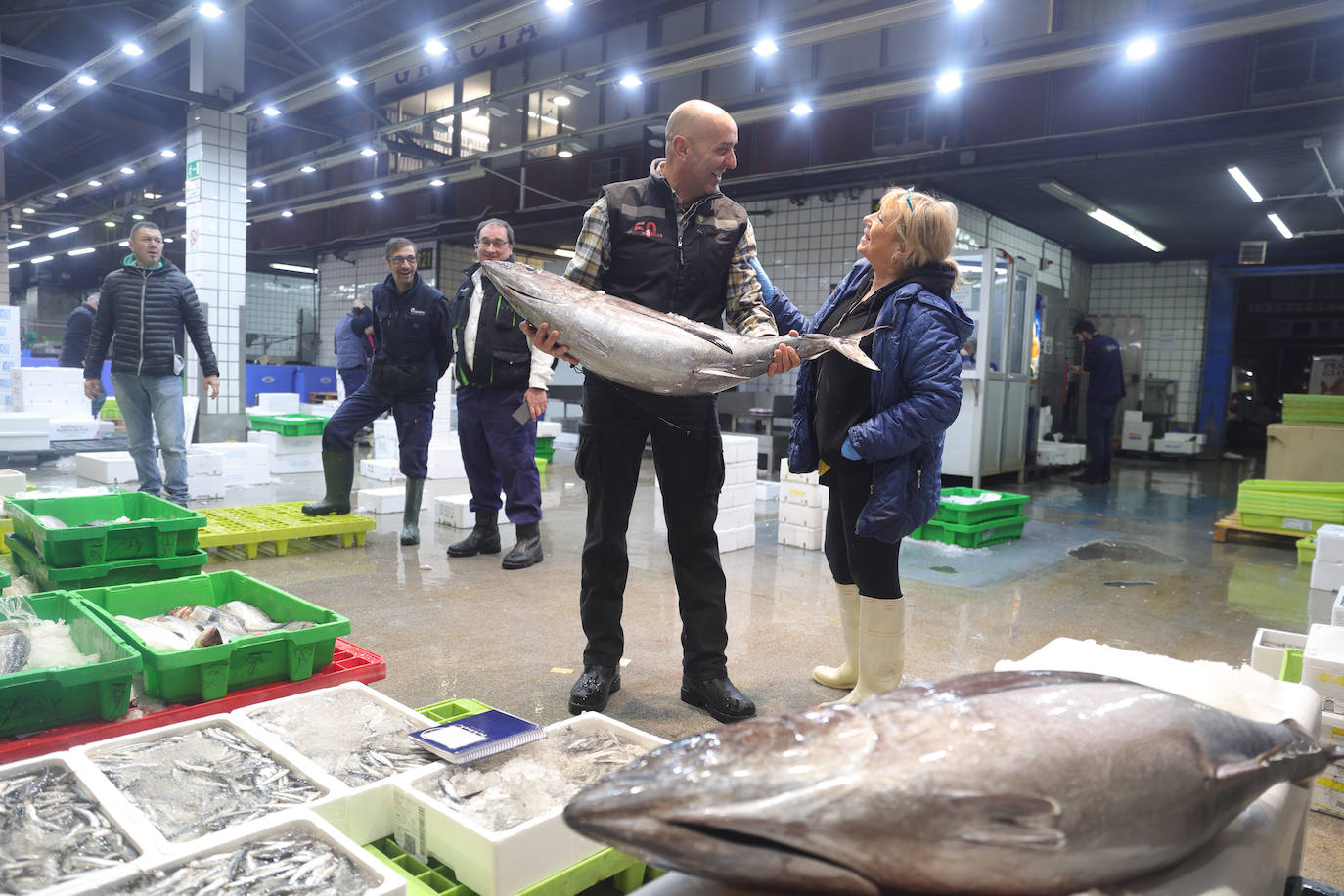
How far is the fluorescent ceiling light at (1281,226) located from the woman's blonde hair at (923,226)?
1173 centimetres

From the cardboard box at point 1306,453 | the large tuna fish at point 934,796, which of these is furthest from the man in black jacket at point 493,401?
the cardboard box at point 1306,453

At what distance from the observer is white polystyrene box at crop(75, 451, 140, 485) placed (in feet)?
21.9

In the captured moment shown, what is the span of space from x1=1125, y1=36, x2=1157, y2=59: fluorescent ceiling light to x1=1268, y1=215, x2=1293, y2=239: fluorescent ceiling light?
6.79 m

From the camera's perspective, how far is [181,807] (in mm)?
1506

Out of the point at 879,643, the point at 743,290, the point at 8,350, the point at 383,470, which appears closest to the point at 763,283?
the point at 743,290

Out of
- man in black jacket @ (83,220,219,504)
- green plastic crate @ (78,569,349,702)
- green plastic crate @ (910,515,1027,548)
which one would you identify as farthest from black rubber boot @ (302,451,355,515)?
green plastic crate @ (910,515,1027,548)

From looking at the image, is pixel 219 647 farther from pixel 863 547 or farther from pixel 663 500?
pixel 863 547

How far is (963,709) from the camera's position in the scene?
91 cm

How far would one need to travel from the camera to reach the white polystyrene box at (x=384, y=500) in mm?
6180

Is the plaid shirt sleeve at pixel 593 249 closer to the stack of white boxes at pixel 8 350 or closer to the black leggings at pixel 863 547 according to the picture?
the black leggings at pixel 863 547

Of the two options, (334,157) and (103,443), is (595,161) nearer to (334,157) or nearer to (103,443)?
(334,157)

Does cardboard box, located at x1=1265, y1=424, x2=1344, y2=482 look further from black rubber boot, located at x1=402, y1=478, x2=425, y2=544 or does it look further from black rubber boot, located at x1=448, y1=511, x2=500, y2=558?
black rubber boot, located at x1=402, y1=478, x2=425, y2=544

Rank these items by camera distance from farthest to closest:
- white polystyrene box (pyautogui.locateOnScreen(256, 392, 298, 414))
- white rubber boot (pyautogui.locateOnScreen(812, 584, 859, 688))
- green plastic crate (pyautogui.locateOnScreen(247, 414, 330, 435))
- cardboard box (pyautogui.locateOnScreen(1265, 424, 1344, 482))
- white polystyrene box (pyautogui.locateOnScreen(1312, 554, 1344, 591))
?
white polystyrene box (pyautogui.locateOnScreen(256, 392, 298, 414)) < green plastic crate (pyautogui.locateOnScreen(247, 414, 330, 435)) < cardboard box (pyautogui.locateOnScreen(1265, 424, 1344, 482)) < white polystyrene box (pyautogui.locateOnScreen(1312, 554, 1344, 591)) < white rubber boot (pyautogui.locateOnScreen(812, 584, 859, 688))

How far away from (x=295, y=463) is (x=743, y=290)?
711 cm
